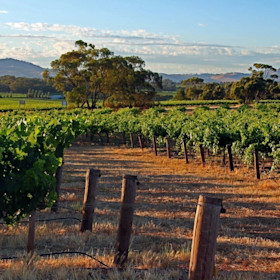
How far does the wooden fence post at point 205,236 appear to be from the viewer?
440 centimetres

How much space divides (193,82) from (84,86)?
169ft

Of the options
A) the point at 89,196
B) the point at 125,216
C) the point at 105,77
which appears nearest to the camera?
the point at 125,216

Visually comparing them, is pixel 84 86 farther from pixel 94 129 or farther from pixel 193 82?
pixel 193 82

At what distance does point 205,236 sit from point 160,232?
4249mm

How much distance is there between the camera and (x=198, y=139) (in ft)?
65.9

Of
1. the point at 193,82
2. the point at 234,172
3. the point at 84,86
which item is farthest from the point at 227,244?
the point at 193,82

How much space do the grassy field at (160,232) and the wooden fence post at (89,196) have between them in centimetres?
24

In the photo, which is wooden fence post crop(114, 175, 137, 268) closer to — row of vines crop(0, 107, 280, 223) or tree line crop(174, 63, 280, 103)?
row of vines crop(0, 107, 280, 223)

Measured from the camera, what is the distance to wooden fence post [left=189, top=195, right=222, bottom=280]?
4398 mm

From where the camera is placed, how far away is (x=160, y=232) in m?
8.60

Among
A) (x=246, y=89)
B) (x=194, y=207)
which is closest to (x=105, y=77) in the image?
(x=246, y=89)

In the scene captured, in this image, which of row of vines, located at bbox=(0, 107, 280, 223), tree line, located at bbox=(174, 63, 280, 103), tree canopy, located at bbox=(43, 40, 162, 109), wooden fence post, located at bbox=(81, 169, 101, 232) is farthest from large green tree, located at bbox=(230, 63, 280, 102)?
wooden fence post, located at bbox=(81, 169, 101, 232)

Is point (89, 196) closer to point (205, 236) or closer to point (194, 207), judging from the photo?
point (205, 236)

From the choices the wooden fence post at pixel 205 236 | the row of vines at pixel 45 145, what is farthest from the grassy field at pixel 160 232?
the wooden fence post at pixel 205 236
